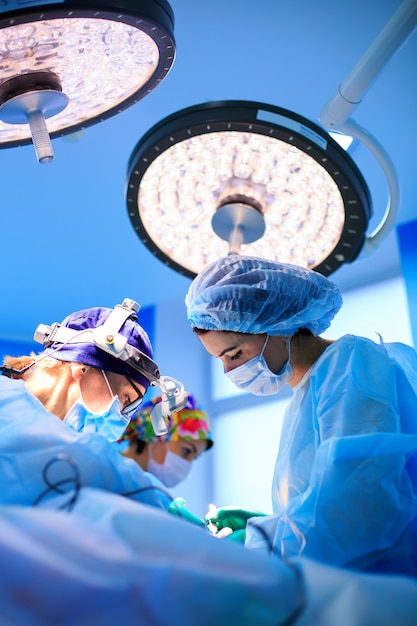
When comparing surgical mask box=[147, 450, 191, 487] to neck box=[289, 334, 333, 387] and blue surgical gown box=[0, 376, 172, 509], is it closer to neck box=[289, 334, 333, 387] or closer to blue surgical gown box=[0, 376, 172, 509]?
neck box=[289, 334, 333, 387]

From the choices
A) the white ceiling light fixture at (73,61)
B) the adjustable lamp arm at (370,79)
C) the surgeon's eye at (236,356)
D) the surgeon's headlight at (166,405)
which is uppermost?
the white ceiling light fixture at (73,61)

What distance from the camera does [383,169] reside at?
83.0 inches

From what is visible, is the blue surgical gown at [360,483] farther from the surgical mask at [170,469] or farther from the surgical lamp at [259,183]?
the surgical mask at [170,469]

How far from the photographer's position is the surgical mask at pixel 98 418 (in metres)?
2.05

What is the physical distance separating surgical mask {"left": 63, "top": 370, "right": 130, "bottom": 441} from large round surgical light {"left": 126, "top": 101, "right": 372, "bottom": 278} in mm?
450

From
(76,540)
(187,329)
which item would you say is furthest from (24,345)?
(76,540)

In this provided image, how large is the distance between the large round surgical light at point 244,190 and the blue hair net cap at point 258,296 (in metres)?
0.09

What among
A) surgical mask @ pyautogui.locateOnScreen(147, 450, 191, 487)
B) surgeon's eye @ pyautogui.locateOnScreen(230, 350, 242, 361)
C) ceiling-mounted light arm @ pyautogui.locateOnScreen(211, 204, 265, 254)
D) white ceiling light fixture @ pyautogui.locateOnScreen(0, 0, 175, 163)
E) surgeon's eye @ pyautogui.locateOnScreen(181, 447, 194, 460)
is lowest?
surgical mask @ pyautogui.locateOnScreen(147, 450, 191, 487)

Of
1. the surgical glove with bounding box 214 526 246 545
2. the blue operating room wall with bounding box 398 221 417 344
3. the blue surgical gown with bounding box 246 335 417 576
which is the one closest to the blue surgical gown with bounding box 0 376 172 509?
the blue surgical gown with bounding box 246 335 417 576

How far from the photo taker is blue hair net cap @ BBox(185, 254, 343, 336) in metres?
2.07

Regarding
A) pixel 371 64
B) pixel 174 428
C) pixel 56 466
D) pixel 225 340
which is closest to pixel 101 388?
pixel 225 340

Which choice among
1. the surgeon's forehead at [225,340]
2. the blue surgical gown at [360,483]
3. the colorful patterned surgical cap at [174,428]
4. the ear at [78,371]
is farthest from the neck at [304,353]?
the colorful patterned surgical cap at [174,428]

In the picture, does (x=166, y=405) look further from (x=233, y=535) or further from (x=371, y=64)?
(x=371, y=64)

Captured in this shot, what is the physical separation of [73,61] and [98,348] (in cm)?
74
